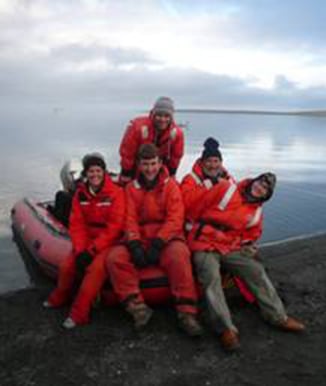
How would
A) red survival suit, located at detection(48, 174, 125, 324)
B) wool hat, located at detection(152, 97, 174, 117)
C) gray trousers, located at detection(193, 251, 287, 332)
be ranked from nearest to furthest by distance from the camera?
gray trousers, located at detection(193, 251, 287, 332) < red survival suit, located at detection(48, 174, 125, 324) < wool hat, located at detection(152, 97, 174, 117)

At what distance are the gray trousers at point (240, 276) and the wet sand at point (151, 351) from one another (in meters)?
0.18

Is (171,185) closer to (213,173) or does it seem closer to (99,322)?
(213,173)

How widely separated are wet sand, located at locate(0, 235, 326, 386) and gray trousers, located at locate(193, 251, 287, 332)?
18 centimetres

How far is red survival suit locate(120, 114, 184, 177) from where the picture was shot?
16.2ft

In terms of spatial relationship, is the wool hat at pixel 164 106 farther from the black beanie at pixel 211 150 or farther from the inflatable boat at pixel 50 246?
the inflatable boat at pixel 50 246

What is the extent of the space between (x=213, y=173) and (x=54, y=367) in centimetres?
223

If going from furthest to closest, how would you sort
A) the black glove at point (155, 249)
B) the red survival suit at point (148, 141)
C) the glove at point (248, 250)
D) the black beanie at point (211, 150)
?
the red survival suit at point (148, 141) → the black beanie at point (211, 150) → the glove at point (248, 250) → the black glove at point (155, 249)

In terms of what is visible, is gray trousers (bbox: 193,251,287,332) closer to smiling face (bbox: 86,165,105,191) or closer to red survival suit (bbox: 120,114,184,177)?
smiling face (bbox: 86,165,105,191)

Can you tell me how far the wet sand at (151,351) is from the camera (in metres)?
3.27

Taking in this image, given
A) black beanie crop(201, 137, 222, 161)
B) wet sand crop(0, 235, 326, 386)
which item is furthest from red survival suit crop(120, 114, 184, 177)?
wet sand crop(0, 235, 326, 386)

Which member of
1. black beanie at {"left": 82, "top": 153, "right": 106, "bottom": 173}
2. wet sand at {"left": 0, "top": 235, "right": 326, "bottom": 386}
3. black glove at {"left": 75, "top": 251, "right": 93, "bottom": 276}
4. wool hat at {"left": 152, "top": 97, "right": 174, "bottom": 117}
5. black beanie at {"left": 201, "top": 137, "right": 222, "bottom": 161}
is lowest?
wet sand at {"left": 0, "top": 235, "right": 326, "bottom": 386}

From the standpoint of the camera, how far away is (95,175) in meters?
4.08

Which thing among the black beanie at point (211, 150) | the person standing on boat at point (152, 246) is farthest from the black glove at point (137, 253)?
the black beanie at point (211, 150)

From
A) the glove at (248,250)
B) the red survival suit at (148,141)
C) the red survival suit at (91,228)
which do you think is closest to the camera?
the red survival suit at (91,228)
